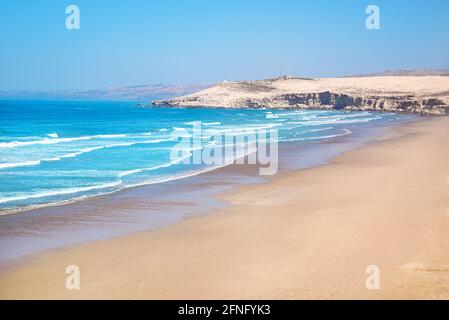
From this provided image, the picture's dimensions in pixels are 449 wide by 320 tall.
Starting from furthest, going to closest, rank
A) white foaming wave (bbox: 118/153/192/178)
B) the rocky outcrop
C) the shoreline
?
the rocky outcrop < white foaming wave (bbox: 118/153/192/178) < the shoreline

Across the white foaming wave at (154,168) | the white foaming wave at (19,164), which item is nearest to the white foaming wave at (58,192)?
the white foaming wave at (154,168)

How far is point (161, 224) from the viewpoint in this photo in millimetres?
12102

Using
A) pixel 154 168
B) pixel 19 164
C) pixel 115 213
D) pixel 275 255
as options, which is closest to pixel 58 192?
pixel 115 213

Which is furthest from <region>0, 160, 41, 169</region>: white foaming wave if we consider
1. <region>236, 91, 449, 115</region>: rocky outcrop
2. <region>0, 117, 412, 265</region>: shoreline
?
<region>236, 91, 449, 115</region>: rocky outcrop

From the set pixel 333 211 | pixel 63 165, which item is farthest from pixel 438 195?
pixel 63 165

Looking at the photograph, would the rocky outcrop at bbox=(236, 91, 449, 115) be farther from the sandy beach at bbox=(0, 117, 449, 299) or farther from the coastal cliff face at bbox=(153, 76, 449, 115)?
the sandy beach at bbox=(0, 117, 449, 299)

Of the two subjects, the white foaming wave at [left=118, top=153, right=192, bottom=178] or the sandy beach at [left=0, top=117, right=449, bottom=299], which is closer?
the sandy beach at [left=0, top=117, right=449, bottom=299]

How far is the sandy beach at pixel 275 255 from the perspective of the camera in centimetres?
771

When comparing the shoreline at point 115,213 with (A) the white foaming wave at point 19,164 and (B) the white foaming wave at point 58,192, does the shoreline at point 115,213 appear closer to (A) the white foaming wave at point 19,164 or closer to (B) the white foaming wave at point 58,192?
(B) the white foaming wave at point 58,192

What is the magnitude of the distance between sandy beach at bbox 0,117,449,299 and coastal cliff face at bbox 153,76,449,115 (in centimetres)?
6770

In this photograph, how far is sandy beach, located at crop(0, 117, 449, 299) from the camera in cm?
771

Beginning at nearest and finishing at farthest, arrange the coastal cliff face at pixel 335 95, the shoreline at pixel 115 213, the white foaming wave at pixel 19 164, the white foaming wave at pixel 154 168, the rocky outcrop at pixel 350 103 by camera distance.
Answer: the shoreline at pixel 115 213, the white foaming wave at pixel 154 168, the white foaming wave at pixel 19 164, the rocky outcrop at pixel 350 103, the coastal cliff face at pixel 335 95

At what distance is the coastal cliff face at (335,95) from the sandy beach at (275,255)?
222 feet
